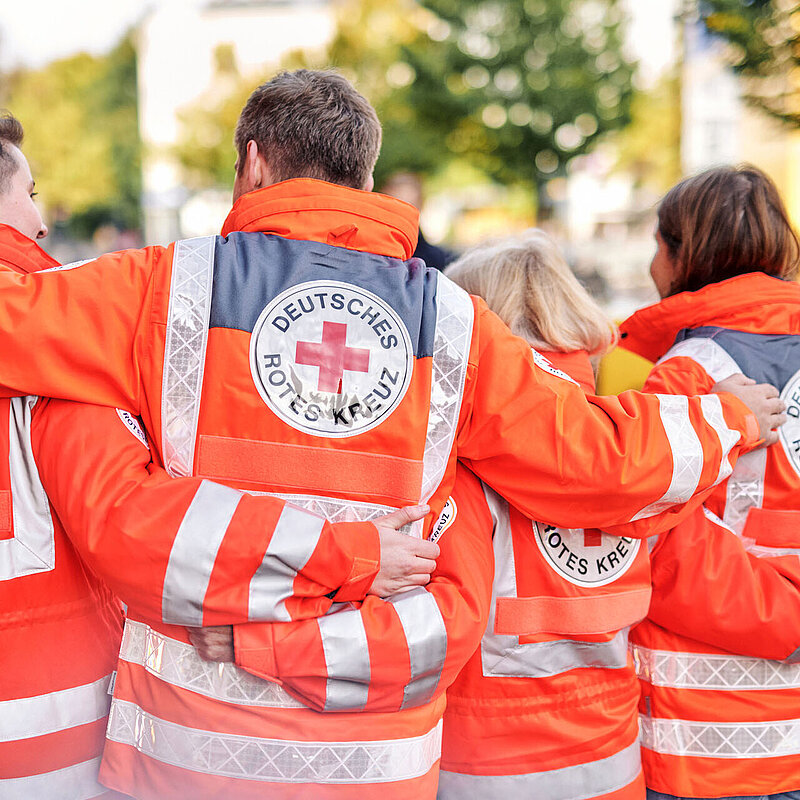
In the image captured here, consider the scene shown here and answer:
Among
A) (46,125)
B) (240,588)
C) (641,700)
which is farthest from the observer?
(46,125)

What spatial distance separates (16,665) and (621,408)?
1.38 m

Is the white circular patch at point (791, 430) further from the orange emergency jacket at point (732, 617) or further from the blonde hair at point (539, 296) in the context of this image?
the blonde hair at point (539, 296)

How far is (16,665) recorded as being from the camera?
6.39ft

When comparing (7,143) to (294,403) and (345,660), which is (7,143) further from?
(345,660)

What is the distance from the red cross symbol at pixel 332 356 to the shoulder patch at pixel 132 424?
13.8 inches

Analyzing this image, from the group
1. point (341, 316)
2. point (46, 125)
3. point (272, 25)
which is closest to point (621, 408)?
point (341, 316)

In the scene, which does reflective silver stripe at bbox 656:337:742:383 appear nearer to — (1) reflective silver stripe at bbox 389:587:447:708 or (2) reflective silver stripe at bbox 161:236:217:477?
(1) reflective silver stripe at bbox 389:587:447:708

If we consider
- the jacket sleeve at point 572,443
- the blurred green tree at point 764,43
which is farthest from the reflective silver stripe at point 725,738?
the blurred green tree at point 764,43

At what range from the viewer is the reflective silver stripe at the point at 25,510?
6.25 ft

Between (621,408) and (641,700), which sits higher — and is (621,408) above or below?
above

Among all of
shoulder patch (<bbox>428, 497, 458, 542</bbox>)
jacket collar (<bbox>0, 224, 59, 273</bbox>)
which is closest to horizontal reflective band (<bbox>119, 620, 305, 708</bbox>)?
shoulder patch (<bbox>428, 497, 458, 542</bbox>)

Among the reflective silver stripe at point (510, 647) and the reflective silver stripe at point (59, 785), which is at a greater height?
the reflective silver stripe at point (510, 647)

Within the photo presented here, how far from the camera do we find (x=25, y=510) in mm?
1933

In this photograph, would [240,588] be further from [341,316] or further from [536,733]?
[536,733]
